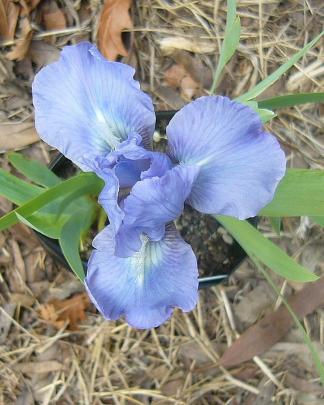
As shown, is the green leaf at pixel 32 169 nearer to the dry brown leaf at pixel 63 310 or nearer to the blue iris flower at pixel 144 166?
the blue iris flower at pixel 144 166

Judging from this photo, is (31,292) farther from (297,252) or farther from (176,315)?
(297,252)

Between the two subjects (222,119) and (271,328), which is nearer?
(222,119)

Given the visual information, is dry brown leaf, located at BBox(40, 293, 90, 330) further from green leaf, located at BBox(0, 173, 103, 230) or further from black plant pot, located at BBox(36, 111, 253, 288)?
green leaf, located at BBox(0, 173, 103, 230)

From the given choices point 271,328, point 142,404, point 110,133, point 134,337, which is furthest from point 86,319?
point 110,133

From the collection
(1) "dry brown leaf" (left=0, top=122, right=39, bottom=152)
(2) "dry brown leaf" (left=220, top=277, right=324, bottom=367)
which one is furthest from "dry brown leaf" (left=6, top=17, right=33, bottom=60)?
(2) "dry brown leaf" (left=220, top=277, right=324, bottom=367)

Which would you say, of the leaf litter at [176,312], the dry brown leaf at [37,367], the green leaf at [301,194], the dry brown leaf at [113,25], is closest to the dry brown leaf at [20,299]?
the leaf litter at [176,312]

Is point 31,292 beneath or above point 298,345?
above
